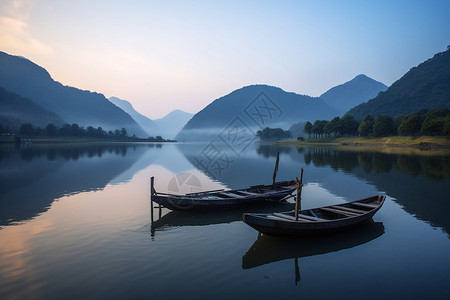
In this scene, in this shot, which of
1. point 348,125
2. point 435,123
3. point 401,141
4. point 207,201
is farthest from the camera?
point 348,125

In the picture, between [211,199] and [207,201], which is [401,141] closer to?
[211,199]

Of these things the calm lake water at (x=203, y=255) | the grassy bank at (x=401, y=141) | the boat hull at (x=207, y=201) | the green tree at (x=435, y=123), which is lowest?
the calm lake water at (x=203, y=255)

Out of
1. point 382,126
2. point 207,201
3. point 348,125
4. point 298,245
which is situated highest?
point 348,125

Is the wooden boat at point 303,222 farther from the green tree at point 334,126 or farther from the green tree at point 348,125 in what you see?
the green tree at point 348,125

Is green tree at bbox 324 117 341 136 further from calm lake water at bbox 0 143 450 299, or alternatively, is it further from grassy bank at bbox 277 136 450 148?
calm lake water at bbox 0 143 450 299

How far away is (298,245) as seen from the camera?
14.1 meters

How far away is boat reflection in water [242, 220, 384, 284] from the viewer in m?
12.9

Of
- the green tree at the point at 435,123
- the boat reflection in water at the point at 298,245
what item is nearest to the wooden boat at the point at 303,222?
the boat reflection in water at the point at 298,245

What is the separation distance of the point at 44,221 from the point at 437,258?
23445mm

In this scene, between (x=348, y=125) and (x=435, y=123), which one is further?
(x=348, y=125)

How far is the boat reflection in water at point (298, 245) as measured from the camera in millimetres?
12906

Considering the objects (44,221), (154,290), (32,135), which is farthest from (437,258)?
(32,135)

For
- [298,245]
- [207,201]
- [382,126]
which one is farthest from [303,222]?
[382,126]

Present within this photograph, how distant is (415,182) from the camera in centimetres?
3309
